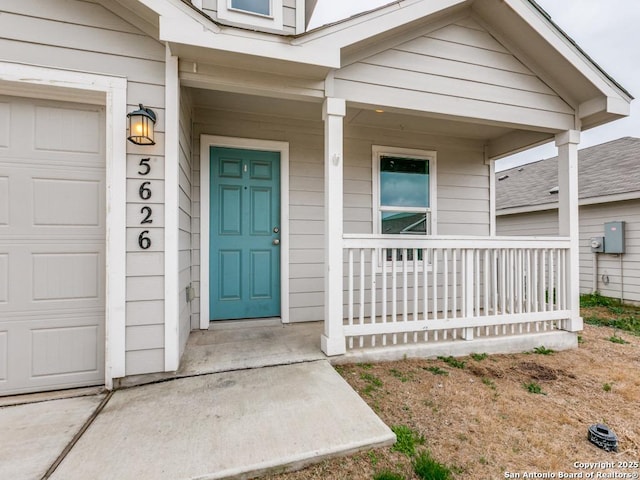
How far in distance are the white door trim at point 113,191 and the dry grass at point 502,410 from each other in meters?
1.45

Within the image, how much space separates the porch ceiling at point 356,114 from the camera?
3052 millimetres

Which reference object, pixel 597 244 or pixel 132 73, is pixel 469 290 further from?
pixel 597 244

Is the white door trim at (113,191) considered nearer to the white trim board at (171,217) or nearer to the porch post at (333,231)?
the white trim board at (171,217)

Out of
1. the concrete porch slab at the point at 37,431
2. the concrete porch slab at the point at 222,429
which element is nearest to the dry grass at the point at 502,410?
the concrete porch slab at the point at 222,429

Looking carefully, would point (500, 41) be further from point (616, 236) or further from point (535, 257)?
point (616, 236)

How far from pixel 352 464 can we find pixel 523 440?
100cm

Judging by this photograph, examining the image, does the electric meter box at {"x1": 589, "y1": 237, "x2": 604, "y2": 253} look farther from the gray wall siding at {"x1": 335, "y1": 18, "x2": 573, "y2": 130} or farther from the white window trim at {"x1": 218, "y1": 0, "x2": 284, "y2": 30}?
the white window trim at {"x1": 218, "y1": 0, "x2": 284, "y2": 30}

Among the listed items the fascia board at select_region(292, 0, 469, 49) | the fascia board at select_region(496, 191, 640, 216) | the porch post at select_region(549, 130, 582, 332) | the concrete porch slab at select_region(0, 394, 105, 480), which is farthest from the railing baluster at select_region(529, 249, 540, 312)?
the fascia board at select_region(496, 191, 640, 216)

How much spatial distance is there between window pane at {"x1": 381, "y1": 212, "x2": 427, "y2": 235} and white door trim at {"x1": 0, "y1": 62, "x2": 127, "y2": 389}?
111 inches

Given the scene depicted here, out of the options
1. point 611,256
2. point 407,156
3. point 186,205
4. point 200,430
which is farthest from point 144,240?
point 611,256

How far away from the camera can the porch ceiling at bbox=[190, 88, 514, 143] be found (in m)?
3.05

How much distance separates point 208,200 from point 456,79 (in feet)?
8.96

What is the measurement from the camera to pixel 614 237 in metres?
5.88

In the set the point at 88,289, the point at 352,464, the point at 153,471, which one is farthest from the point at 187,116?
the point at 352,464
